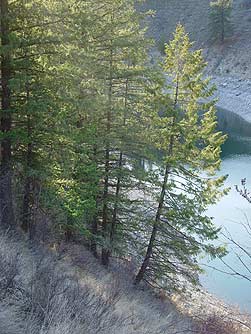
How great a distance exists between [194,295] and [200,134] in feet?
24.9

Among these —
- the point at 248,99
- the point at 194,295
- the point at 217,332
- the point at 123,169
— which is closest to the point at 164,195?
the point at 123,169


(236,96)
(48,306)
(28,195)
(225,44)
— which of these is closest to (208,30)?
(225,44)

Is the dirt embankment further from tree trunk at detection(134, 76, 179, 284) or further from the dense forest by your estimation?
tree trunk at detection(134, 76, 179, 284)

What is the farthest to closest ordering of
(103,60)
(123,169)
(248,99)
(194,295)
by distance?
(248,99) < (194,295) < (123,169) < (103,60)

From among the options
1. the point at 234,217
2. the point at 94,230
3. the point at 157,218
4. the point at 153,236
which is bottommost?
the point at 234,217

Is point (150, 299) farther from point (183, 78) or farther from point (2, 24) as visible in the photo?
point (2, 24)

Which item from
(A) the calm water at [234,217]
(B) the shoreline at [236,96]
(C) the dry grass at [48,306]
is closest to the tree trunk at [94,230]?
(C) the dry grass at [48,306]

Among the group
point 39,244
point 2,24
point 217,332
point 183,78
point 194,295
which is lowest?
point 194,295

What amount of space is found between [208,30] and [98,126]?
7047 cm

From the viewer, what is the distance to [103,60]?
12.1m

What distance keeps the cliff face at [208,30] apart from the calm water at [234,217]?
22033mm

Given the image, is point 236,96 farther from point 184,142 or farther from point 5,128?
point 5,128

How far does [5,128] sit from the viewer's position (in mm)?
9906

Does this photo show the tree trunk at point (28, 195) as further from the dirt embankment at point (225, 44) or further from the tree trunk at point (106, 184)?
the dirt embankment at point (225, 44)
